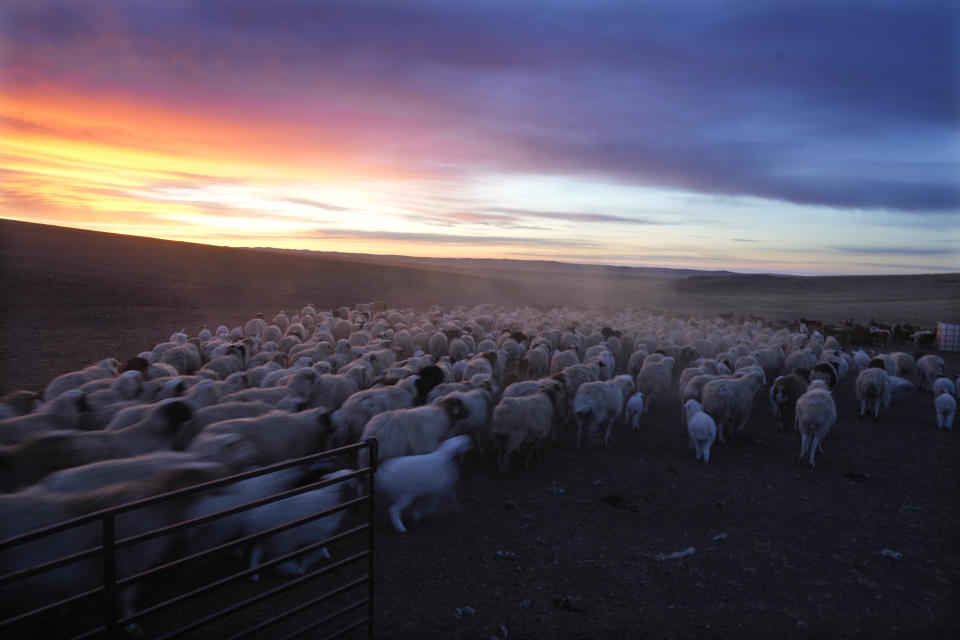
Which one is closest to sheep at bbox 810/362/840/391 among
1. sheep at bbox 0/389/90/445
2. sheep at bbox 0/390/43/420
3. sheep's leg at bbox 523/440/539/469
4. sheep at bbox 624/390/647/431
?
sheep at bbox 624/390/647/431

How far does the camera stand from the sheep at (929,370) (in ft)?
51.4

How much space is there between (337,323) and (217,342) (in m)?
5.29

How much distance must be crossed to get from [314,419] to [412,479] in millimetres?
1782

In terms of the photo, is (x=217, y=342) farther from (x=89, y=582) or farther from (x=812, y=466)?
(x=812, y=466)

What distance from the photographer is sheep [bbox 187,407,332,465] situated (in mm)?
6793

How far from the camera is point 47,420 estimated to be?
22.5 feet

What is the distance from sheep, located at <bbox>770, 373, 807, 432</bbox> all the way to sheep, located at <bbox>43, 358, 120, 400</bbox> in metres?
13.8

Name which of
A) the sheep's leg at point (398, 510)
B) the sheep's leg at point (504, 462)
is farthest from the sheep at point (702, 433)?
the sheep's leg at point (398, 510)

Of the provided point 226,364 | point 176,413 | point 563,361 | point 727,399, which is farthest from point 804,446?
point 226,364

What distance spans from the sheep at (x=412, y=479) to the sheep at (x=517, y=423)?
1.72 m

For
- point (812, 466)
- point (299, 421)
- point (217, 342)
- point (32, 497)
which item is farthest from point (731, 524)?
point (217, 342)

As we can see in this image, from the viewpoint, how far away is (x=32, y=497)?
170 inches

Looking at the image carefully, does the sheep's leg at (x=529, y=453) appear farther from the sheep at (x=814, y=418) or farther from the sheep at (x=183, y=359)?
the sheep at (x=183, y=359)

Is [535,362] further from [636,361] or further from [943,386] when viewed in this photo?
[943,386]
